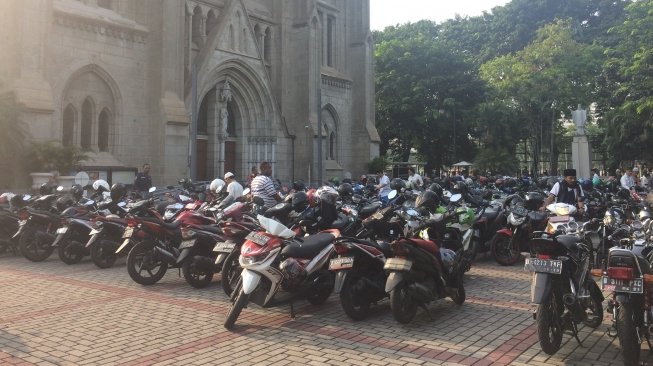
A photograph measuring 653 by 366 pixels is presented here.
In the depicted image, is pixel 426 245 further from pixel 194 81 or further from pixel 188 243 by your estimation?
pixel 194 81

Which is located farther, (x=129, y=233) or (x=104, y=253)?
(x=104, y=253)

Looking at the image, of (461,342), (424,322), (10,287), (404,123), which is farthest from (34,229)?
(404,123)

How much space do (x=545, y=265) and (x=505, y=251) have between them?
5018 millimetres

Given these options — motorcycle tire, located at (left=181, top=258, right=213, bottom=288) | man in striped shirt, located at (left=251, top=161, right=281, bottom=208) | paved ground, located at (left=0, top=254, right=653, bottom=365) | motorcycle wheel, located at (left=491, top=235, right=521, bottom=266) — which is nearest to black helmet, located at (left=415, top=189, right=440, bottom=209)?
paved ground, located at (left=0, top=254, right=653, bottom=365)

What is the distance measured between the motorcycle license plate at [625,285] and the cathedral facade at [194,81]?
15.7 m

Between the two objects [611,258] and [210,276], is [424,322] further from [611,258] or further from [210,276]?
[210,276]

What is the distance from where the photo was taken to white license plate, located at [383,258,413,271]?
217 inches

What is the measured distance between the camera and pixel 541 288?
14.7 feet

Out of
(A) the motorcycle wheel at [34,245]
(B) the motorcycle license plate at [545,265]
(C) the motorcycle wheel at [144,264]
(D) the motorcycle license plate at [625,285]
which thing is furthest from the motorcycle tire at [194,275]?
(D) the motorcycle license plate at [625,285]

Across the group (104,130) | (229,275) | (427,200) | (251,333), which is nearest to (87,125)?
(104,130)

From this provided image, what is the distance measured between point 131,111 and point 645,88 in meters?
26.8

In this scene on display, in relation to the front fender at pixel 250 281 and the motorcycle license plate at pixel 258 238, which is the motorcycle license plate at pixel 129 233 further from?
the front fender at pixel 250 281

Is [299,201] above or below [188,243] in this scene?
above

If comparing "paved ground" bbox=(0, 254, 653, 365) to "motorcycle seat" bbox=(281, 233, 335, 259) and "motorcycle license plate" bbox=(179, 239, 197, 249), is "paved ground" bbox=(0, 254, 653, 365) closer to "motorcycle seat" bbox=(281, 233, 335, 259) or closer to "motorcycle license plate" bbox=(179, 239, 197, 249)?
→ "motorcycle license plate" bbox=(179, 239, 197, 249)
